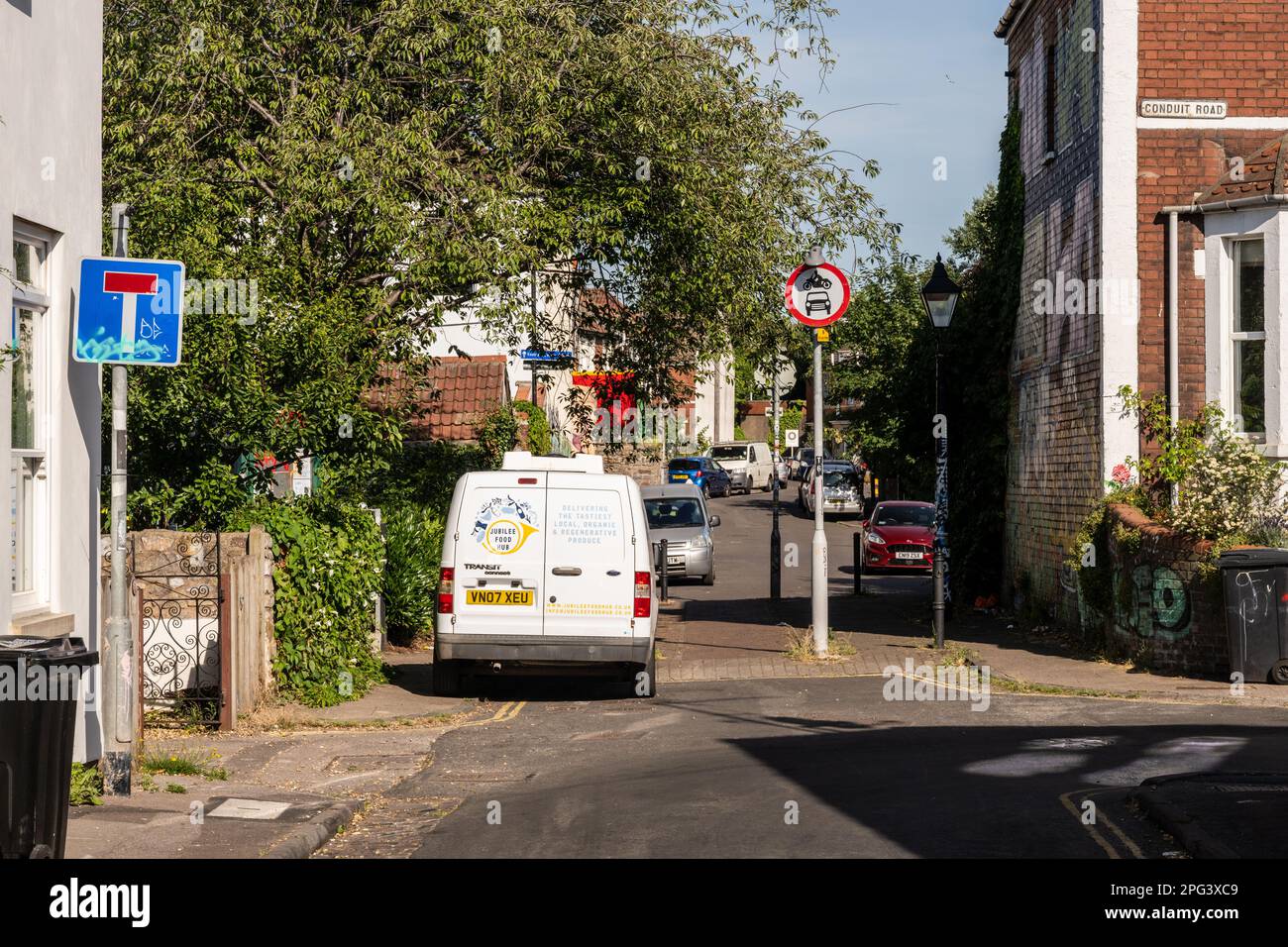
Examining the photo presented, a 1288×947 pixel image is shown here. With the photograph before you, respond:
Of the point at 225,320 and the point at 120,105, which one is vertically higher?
the point at 120,105

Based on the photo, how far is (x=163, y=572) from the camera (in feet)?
40.9

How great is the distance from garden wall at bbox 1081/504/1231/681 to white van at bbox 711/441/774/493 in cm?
5178

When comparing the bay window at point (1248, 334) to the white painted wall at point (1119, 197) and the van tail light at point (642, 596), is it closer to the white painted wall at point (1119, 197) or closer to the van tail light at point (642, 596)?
the white painted wall at point (1119, 197)

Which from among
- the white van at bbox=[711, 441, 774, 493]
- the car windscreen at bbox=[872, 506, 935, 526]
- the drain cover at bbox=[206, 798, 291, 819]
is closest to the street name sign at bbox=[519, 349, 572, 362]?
the drain cover at bbox=[206, 798, 291, 819]

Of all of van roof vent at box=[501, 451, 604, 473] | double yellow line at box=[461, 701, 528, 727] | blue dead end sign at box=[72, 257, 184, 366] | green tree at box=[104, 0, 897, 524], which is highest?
green tree at box=[104, 0, 897, 524]

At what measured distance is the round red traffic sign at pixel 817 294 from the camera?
57.3 feet

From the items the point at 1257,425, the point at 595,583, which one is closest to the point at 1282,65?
the point at 1257,425

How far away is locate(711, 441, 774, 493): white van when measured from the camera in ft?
227

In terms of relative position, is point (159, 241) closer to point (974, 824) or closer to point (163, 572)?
point (163, 572)

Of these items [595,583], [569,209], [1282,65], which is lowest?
[595,583]

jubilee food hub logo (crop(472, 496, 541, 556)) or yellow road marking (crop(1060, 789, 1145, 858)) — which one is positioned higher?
jubilee food hub logo (crop(472, 496, 541, 556))

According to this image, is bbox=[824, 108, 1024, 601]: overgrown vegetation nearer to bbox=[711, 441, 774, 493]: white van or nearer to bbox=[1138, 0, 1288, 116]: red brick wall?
bbox=[1138, 0, 1288, 116]: red brick wall

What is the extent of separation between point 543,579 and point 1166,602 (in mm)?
6337

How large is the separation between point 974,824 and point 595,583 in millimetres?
6357
